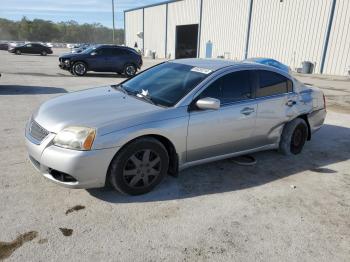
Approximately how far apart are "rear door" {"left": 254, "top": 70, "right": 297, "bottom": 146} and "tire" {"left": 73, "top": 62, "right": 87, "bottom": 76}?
13246 mm

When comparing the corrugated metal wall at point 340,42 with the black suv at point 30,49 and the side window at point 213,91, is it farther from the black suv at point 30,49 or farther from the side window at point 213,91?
the black suv at point 30,49

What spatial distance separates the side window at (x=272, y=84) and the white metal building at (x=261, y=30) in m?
18.3

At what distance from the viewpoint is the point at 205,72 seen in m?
4.50

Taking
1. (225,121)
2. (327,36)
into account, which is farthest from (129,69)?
(225,121)

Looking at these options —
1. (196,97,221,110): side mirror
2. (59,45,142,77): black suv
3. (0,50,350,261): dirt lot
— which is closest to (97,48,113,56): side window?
(59,45,142,77): black suv

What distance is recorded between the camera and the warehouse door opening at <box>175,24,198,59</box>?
38594 mm

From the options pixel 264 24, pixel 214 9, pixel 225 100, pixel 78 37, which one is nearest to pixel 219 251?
pixel 225 100

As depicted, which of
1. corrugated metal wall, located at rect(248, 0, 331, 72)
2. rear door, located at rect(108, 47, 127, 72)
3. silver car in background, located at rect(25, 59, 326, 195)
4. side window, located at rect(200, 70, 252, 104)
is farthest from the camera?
corrugated metal wall, located at rect(248, 0, 331, 72)

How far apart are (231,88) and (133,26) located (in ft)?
162

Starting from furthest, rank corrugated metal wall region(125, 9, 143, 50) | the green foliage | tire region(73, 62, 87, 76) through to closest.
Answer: the green foliage, corrugated metal wall region(125, 9, 143, 50), tire region(73, 62, 87, 76)

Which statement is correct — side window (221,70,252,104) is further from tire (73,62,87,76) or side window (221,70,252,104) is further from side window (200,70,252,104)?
tire (73,62,87,76)

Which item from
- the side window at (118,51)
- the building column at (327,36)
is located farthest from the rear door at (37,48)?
the building column at (327,36)

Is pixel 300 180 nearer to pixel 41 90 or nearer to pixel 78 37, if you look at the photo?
pixel 41 90

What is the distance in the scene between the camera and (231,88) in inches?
180
